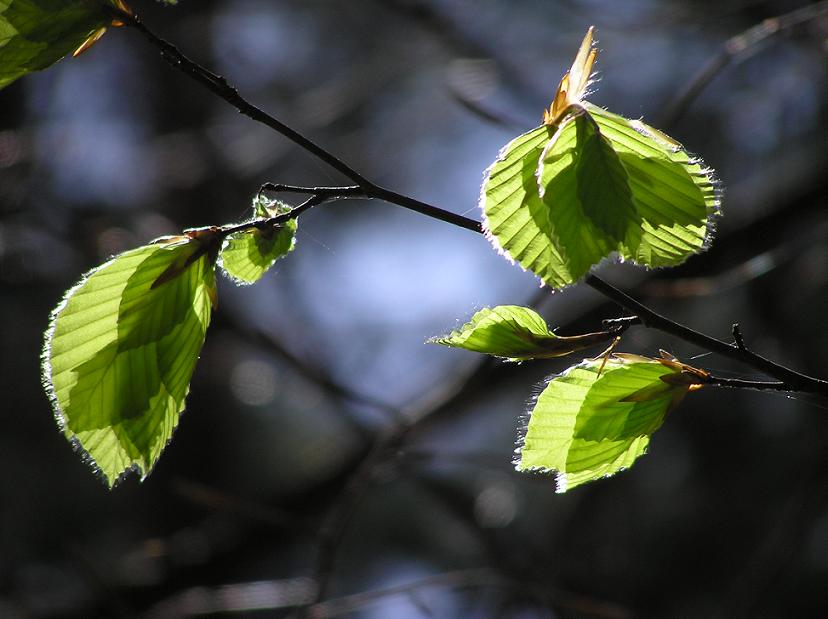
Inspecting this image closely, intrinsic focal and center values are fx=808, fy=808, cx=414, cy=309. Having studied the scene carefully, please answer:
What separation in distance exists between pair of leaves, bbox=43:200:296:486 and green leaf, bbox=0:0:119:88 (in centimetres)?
16

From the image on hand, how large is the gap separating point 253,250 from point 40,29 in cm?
25

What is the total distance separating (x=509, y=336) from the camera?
67 cm

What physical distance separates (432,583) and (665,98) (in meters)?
3.14

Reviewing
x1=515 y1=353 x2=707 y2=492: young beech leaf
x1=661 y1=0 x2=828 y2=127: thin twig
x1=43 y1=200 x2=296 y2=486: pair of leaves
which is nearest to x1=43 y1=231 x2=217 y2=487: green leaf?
x1=43 y1=200 x2=296 y2=486: pair of leaves

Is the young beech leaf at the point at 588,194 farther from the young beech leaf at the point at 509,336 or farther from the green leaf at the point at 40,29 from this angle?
the green leaf at the point at 40,29

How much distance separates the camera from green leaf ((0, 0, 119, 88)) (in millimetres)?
616

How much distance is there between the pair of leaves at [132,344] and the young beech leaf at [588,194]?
251 mm

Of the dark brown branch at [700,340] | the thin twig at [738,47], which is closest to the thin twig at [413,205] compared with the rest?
the dark brown branch at [700,340]

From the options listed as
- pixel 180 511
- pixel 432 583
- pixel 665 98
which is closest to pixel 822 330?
pixel 665 98

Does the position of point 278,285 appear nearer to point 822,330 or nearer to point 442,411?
point 442,411

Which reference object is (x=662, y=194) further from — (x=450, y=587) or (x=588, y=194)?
(x=450, y=587)

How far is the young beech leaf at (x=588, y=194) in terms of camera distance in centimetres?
60

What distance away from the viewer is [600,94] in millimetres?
3998

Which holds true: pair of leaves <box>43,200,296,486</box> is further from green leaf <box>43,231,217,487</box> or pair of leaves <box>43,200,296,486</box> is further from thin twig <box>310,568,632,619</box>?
thin twig <box>310,568,632,619</box>
